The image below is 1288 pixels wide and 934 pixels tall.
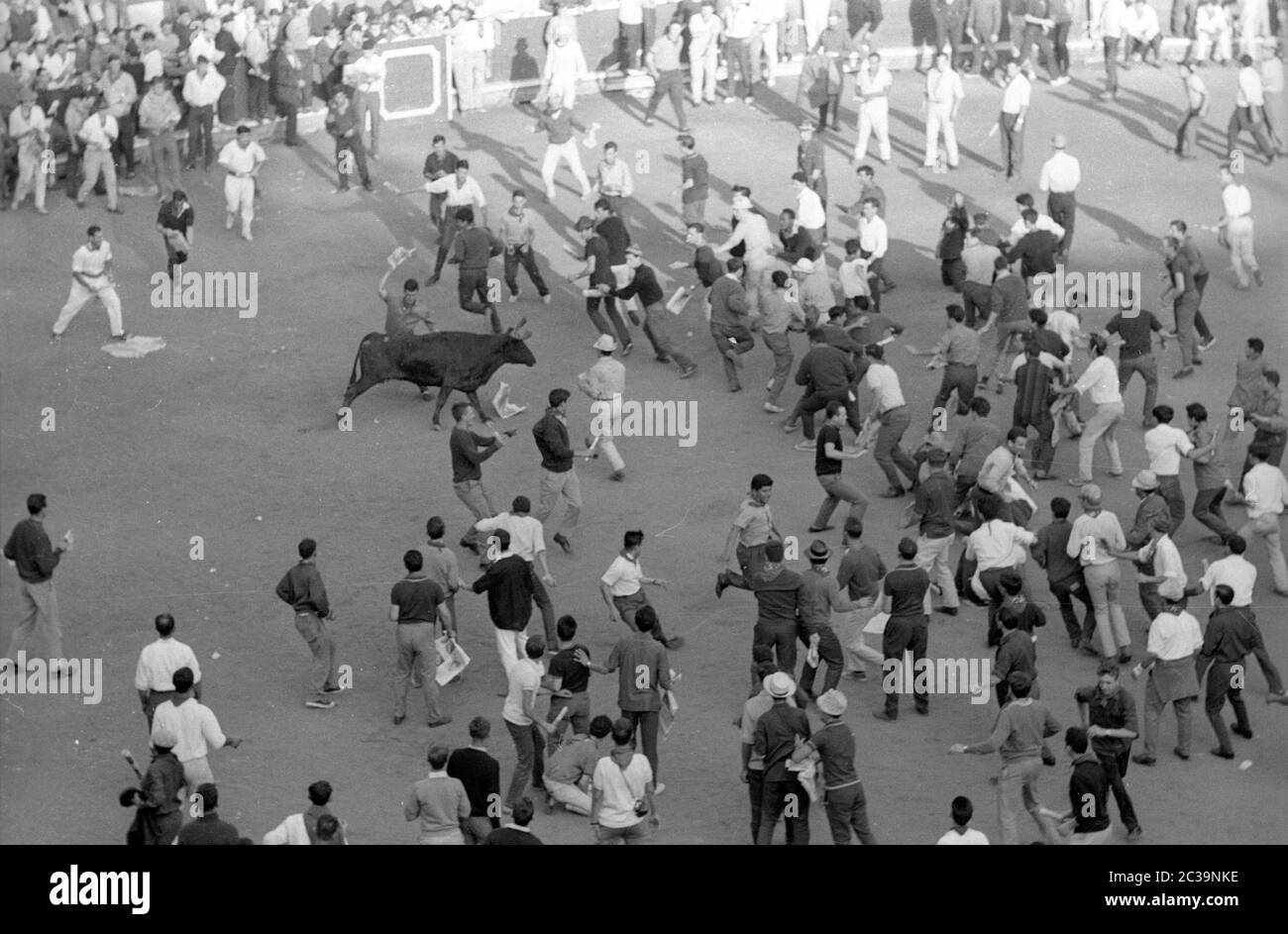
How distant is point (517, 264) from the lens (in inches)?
1049

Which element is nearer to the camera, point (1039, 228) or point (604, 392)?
point (604, 392)

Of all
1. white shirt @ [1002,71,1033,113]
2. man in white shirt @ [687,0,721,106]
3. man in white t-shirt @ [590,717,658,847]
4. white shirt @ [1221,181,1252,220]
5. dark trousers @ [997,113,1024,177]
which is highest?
man in white shirt @ [687,0,721,106]

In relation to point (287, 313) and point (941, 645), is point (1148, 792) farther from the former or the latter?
point (287, 313)

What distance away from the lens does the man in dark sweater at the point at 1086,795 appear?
618 inches

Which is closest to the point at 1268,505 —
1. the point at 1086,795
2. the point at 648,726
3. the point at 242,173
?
the point at 1086,795

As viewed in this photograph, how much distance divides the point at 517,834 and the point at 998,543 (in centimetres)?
609

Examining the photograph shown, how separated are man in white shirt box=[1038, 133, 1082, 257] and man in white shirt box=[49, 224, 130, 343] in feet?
37.2

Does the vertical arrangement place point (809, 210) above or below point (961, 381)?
above

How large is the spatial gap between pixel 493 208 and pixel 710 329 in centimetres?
592

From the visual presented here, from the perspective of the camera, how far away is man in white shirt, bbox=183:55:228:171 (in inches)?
1172

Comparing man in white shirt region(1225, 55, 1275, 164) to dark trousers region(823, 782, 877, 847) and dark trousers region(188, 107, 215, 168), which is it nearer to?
dark trousers region(188, 107, 215, 168)

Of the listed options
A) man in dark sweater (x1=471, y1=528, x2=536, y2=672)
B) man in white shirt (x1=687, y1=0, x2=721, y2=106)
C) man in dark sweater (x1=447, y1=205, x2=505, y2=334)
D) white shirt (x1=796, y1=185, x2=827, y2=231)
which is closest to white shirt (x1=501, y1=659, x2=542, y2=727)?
man in dark sweater (x1=471, y1=528, x2=536, y2=672)

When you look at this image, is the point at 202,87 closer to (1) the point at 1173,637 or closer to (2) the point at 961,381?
(2) the point at 961,381

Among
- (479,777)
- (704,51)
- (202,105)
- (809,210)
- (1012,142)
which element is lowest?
(479,777)
